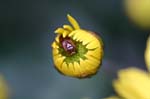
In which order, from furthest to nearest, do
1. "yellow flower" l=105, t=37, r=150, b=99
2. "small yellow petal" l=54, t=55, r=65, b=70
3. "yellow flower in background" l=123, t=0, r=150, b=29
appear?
"yellow flower in background" l=123, t=0, r=150, b=29, "yellow flower" l=105, t=37, r=150, b=99, "small yellow petal" l=54, t=55, r=65, b=70

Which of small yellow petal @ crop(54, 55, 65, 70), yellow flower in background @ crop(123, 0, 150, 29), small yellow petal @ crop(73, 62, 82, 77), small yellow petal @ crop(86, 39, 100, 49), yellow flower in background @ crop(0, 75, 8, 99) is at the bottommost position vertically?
yellow flower in background @ crop(0, 75, 8, 99)

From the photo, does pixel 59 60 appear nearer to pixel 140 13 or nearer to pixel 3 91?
pixel 3 91

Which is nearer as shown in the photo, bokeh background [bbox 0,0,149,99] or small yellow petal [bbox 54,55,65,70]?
small yellow petal [bbox 54,55,65,70]

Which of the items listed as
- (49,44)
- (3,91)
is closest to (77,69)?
(3,91)

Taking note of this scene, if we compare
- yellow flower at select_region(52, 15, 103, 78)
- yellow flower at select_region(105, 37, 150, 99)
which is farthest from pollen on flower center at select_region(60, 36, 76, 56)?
yellow flower at select_region(105, 37, 150, 99)

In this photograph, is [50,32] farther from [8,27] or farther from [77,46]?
[77,46]

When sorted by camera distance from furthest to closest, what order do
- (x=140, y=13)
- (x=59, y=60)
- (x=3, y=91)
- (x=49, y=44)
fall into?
(x=49, y=44), (x=140, y=13), (x=3, y=91), (x=59, y=60)

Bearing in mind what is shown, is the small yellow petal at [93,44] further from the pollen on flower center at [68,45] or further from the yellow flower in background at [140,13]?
the yellow flower in background at [140,13]

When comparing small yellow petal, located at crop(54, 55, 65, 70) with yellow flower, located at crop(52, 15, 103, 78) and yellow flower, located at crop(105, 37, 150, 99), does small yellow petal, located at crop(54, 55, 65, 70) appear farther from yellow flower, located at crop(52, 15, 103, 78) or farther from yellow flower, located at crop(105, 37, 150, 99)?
yellow flower, located at crop(105, 37, 150, 99)
